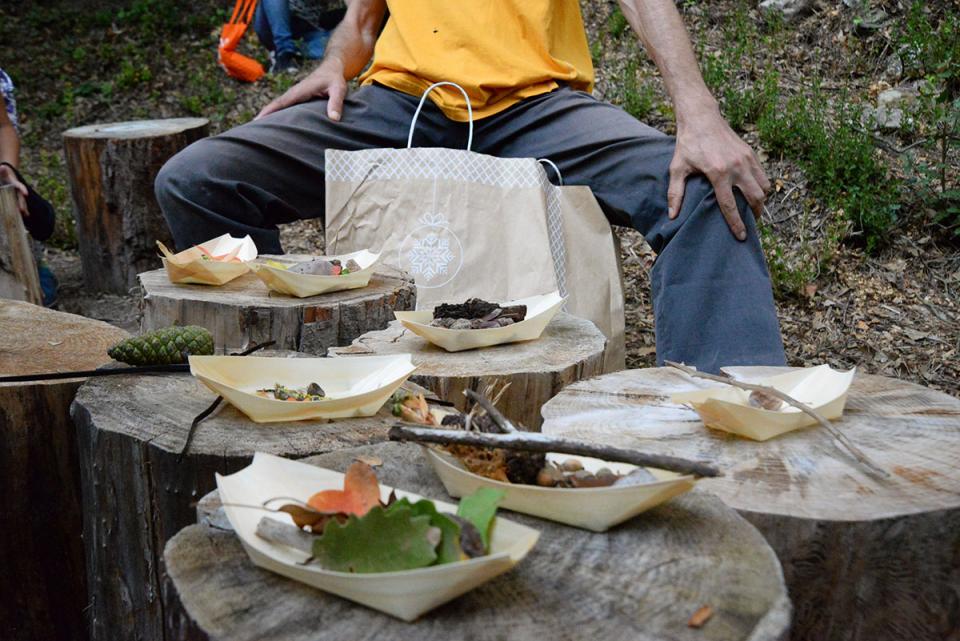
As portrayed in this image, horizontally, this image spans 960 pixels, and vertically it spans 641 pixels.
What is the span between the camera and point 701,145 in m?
2.64

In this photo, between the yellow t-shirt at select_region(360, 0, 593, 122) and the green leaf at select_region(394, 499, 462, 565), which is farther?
the yellow t-shirt at select_region(360, 0, 593, 122)

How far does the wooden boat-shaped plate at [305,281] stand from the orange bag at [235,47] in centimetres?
487

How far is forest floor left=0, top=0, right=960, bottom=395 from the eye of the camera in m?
3.98

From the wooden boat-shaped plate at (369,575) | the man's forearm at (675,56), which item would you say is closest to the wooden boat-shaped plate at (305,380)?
the wooden boat-shaped plate at (369,575)

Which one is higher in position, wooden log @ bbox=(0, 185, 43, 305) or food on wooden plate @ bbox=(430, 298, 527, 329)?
food on wooden plate @ bbox=(430, 298, 527, 329)

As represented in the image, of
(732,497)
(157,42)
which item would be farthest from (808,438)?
(157,42)

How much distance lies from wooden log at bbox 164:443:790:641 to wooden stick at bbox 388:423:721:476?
82 mm

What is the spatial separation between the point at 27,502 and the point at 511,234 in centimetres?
146

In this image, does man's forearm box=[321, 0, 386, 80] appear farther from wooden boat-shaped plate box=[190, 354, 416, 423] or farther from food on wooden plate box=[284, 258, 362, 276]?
wooden boat-shaped plate box=[190, 354, 416, 423]

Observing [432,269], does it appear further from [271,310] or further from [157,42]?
[157,42]

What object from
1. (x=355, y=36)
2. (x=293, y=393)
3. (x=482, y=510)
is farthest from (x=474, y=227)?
(x=482, y=510)

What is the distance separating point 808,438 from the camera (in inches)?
63.8

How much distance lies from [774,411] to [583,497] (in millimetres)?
590

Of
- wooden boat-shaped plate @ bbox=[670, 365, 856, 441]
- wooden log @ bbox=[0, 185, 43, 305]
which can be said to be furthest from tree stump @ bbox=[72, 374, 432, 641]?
wooden log @ bbox=[0, 185, 43, 305]
